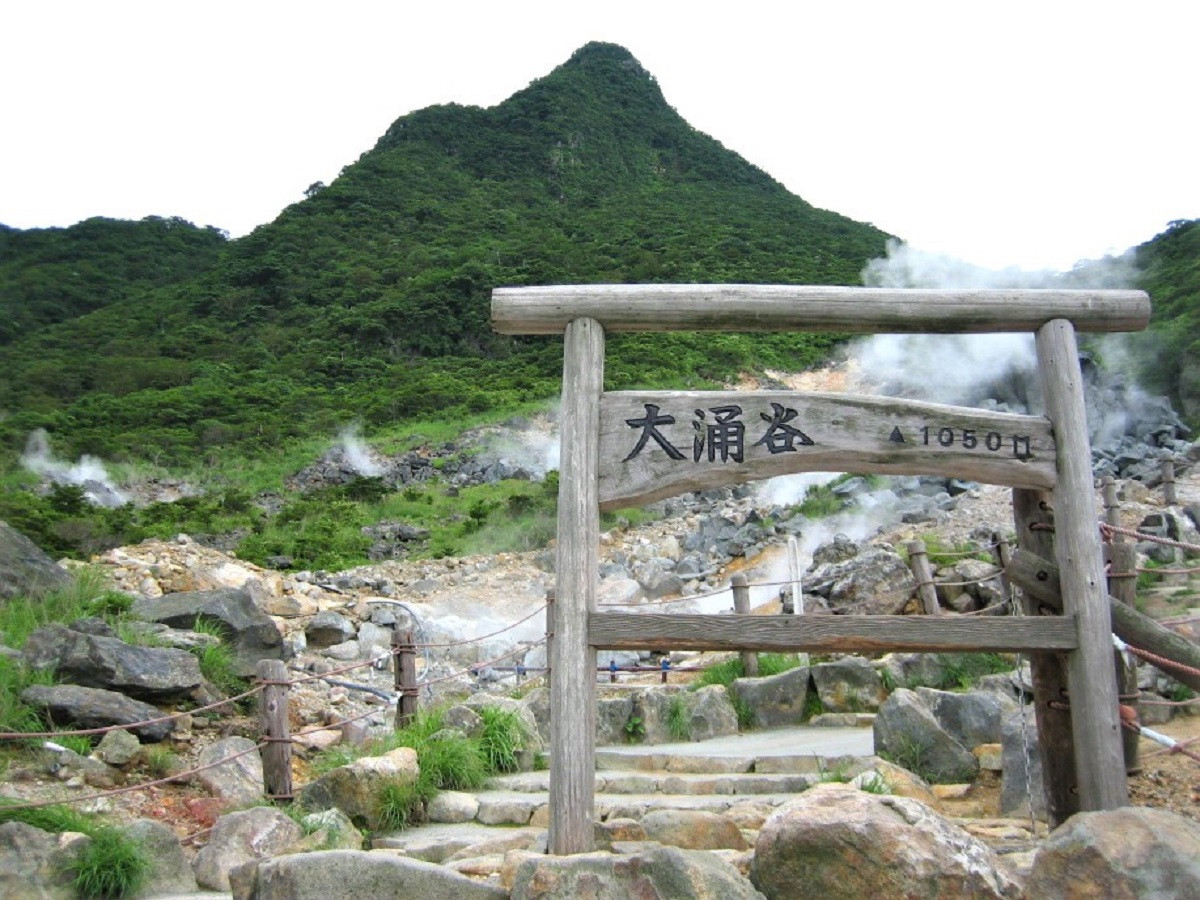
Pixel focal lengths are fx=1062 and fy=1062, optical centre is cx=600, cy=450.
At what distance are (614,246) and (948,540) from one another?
30438 millimetres

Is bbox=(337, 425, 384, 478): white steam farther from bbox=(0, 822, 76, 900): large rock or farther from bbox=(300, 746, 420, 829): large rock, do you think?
bbox=(0, 822, 76, 900): large rock

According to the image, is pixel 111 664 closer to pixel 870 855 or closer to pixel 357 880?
pixel 357 880

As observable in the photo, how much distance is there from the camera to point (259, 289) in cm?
4125

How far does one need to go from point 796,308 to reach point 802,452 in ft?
1.76

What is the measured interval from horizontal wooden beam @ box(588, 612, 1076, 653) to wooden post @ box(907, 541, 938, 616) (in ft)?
17.1

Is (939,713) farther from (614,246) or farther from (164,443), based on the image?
(614,246)

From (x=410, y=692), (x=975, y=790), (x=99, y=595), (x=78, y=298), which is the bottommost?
(x=975, y=790)

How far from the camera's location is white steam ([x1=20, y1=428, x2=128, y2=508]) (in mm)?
21219

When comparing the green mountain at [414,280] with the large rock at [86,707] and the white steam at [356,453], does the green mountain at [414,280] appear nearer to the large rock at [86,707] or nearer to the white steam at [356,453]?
the white steam at [356,453]

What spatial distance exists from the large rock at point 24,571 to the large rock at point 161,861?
3.75 meters

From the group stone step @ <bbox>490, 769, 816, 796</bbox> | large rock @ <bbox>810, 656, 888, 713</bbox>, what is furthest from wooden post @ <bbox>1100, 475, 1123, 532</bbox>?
stone step @ <bbox>490, 769, 816, 796</bbox>

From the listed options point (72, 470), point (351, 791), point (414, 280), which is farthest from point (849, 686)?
point (414, 280)

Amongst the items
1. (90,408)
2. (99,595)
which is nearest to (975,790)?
(99,595)

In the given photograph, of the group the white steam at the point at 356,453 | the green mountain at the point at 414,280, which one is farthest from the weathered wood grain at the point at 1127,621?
the green mountain at the point at 414,280
